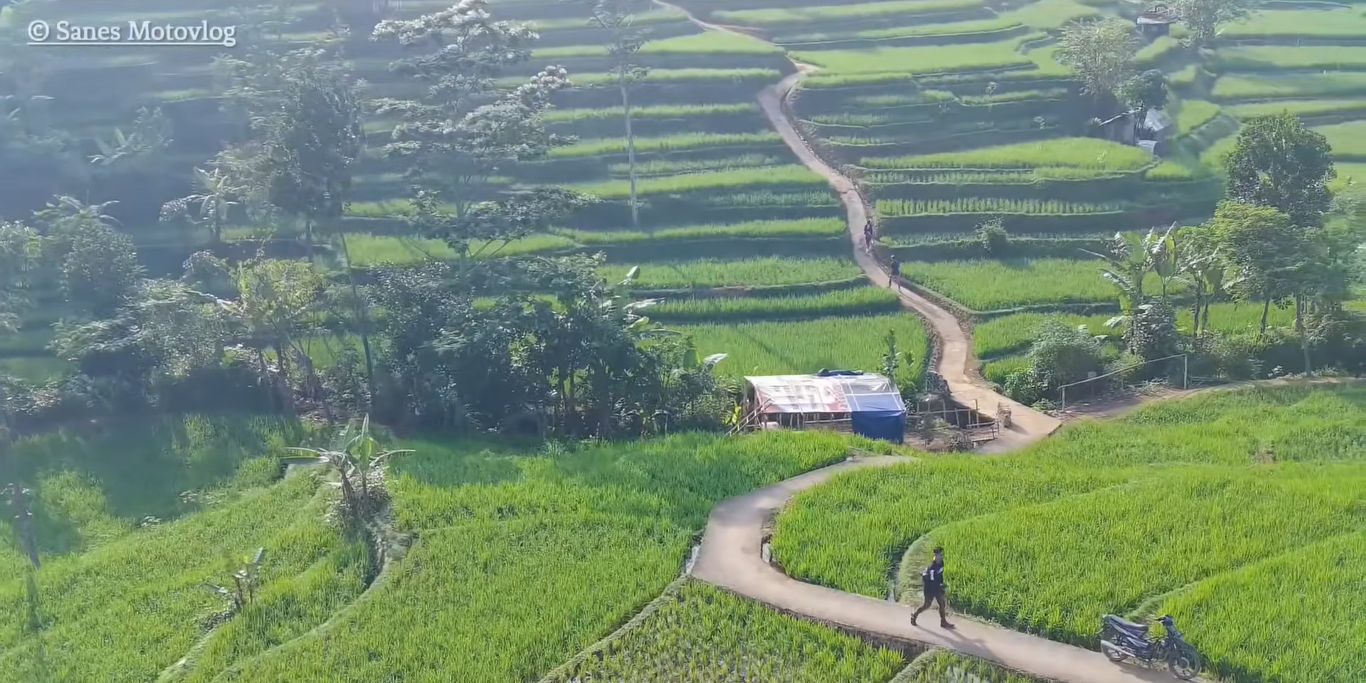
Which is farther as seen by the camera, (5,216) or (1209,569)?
(5,216)

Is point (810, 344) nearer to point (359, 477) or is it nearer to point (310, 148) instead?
point (310, 148)

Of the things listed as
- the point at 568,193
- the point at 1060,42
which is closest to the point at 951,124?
the point at 1060,42

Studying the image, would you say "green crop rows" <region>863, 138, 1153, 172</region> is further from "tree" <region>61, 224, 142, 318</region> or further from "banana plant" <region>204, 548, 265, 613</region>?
"banana plant" <region>204, 548, 265, 613</region>

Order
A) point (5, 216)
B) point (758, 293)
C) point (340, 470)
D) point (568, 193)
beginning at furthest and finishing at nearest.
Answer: point (5, 216)
point (758, 293)
point (568, 193)
point (340, 470)

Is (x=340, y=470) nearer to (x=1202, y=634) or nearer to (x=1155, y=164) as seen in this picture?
(x=1202, y=634)

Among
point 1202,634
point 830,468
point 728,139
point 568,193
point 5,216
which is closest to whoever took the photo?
point 1202,634

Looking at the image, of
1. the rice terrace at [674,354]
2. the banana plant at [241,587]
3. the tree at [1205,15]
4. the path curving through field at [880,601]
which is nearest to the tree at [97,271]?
the rice terrace at [674,354]

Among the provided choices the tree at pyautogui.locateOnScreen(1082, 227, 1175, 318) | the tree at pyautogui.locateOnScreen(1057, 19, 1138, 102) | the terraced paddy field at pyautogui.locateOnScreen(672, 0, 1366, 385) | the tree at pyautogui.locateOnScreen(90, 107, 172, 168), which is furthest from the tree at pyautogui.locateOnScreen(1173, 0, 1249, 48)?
the tree at pyautogui.locateOnScreen(90, 107, 172, 168)
